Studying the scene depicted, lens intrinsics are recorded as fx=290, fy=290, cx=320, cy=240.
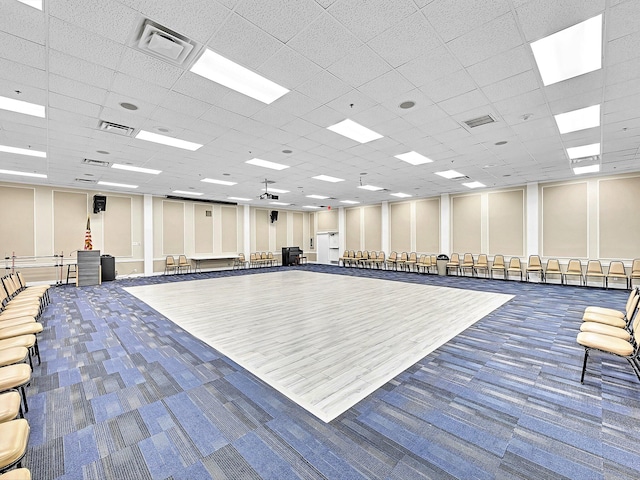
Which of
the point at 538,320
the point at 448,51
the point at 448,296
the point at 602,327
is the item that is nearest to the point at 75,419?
the point at 448,51

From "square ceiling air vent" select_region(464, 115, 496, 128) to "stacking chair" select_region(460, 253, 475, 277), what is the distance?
24.5 ft

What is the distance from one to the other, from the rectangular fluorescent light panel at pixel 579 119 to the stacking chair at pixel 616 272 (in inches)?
231

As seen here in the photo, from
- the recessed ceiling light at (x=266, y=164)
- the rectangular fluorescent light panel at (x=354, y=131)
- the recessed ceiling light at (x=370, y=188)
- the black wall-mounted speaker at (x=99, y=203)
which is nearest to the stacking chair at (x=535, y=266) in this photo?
the recessed ceiling light at (x=370, y=188)

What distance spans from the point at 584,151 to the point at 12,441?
932 cm

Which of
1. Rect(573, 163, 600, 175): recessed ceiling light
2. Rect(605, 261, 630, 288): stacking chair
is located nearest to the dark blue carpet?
Rect(573, 163, 600, 175): recessed ceiling light

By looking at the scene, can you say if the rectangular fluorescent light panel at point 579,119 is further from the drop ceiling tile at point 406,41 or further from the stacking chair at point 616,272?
the stacking chair at point 616,272

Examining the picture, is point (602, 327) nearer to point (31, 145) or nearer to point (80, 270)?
point (31, 145)

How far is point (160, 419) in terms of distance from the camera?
232cm

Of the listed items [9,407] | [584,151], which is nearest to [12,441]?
[9,407]

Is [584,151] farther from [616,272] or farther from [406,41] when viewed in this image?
[406,41]

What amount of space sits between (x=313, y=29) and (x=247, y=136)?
291cm

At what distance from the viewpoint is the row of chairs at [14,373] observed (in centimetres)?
138

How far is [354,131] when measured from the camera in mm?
5168

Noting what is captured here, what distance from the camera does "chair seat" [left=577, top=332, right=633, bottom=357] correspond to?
2637 millimetres
